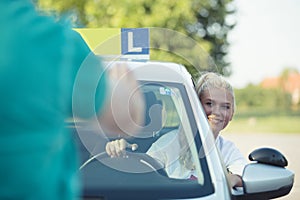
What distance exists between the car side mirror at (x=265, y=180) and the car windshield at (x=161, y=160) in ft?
0.85

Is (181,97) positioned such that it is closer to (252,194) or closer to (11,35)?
(252,194)

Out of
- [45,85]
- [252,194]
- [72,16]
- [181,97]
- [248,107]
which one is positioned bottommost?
[248,107]

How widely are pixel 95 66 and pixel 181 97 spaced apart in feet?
6.62

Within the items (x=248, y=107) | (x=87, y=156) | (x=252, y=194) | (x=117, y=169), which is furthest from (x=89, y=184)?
(x=248, y=107)

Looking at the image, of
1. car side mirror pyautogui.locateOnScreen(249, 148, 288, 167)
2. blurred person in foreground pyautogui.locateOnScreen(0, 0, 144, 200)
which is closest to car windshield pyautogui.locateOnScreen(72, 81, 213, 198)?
car side mirror pyautogui.locateOnScreen(249, 148, 288, 167)

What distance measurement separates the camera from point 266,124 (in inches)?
1240

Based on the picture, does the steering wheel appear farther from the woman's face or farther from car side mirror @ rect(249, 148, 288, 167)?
the woman's face

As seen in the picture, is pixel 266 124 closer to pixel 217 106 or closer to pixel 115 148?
pixel 217 106

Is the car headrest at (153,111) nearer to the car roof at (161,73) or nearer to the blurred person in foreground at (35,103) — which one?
the car roof at (161,73)

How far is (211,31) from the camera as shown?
91.0ft

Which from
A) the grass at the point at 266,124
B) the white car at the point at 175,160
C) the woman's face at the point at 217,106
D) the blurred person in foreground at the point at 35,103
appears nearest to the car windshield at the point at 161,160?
the white car at the point at 175,160

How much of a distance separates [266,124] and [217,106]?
28141 millimetres

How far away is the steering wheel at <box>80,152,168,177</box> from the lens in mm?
3043

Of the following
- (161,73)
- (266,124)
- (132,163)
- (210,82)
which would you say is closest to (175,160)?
(132,163)
